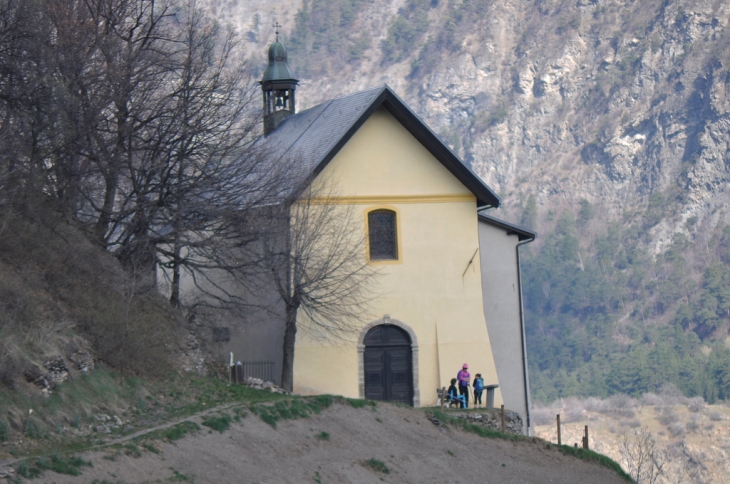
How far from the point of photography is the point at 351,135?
1268 inches

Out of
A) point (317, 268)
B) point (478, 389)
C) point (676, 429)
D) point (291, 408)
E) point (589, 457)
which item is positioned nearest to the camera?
point (291, 408)

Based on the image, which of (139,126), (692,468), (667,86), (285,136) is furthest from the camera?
(667,86)

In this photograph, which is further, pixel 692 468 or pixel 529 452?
pixel 692 468

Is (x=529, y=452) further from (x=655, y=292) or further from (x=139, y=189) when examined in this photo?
(x=655, y=292)

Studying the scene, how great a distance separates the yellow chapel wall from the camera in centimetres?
3262

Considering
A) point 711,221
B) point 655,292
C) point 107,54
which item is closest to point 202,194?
point 107,54

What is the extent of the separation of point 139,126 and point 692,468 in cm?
6378

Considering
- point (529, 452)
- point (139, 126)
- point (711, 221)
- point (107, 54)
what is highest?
point (711, 221)

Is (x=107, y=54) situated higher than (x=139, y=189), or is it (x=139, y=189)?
(x=107, y=54)

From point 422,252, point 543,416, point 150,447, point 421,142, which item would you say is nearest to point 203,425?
point 150,447

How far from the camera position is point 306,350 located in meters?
31.7

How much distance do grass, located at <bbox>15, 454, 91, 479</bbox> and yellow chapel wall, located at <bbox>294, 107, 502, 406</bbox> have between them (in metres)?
15.9

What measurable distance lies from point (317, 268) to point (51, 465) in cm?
1456

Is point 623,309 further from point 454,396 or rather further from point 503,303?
point 454,396
